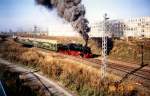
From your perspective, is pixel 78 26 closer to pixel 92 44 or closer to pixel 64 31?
pixel 92 44

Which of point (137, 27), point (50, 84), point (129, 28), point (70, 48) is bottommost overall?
point (50, 84)

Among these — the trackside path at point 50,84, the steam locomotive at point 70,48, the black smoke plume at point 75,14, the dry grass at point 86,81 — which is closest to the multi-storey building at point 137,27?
the steam locomotive at point 70,48

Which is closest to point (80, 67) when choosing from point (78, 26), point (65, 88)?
point (65, 88)

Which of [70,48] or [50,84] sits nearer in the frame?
[50,84]

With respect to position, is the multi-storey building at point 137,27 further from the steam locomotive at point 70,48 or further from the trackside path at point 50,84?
the trackside path at point 50,84

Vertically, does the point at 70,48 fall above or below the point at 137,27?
below

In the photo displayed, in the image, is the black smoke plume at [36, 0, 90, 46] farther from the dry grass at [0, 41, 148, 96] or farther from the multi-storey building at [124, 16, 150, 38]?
the multi-storey building at [124, 16, 150, 38]

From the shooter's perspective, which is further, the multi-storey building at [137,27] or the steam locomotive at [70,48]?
the multi-storey building at [137,27]

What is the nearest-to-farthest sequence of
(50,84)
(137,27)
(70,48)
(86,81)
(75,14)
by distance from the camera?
(86,81)
(50,84)
(75,14)
(70,48)
(137,27)

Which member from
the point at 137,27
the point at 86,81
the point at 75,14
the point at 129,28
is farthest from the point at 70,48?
the point at 129,28

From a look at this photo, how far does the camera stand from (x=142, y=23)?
79188mm

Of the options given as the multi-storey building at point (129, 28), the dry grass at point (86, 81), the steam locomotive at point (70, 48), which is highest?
the multi-storey building at point (129, 28)

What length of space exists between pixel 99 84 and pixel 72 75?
15.2ft

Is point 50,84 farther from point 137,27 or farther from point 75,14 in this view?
point 137,27
